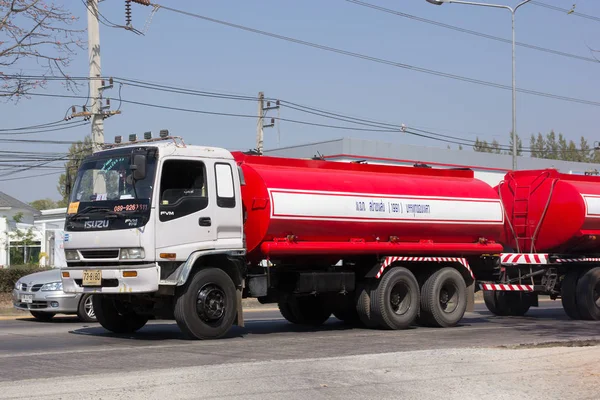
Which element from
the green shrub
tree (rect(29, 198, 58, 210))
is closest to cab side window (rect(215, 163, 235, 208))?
the green shrub

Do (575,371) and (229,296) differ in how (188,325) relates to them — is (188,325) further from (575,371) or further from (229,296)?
(575,371)

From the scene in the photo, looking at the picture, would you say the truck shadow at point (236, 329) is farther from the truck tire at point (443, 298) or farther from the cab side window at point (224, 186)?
the cab side window at point (224, 186)

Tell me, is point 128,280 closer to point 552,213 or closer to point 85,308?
point 85,308

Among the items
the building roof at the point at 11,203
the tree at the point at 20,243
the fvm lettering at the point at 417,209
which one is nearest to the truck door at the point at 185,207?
the fvm lettering at the point at 417,209

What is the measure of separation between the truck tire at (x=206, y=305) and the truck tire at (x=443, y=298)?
443 cm

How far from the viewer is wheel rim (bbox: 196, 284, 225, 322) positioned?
1309cm

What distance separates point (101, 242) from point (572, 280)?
11.2 metres

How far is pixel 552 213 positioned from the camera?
1895cm

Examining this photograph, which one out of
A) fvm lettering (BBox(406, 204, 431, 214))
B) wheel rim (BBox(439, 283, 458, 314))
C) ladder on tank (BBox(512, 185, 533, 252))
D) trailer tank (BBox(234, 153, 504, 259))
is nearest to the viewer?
trailer tank (BBox(234, 153, 504, 259))

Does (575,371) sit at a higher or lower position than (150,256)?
lower

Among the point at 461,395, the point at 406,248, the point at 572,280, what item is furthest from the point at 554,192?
the point at 461,395

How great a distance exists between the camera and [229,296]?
13.5 m

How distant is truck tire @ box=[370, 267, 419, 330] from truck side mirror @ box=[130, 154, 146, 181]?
529 centimetres

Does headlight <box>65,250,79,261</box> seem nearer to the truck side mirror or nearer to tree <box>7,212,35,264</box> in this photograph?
the truck side mirror
